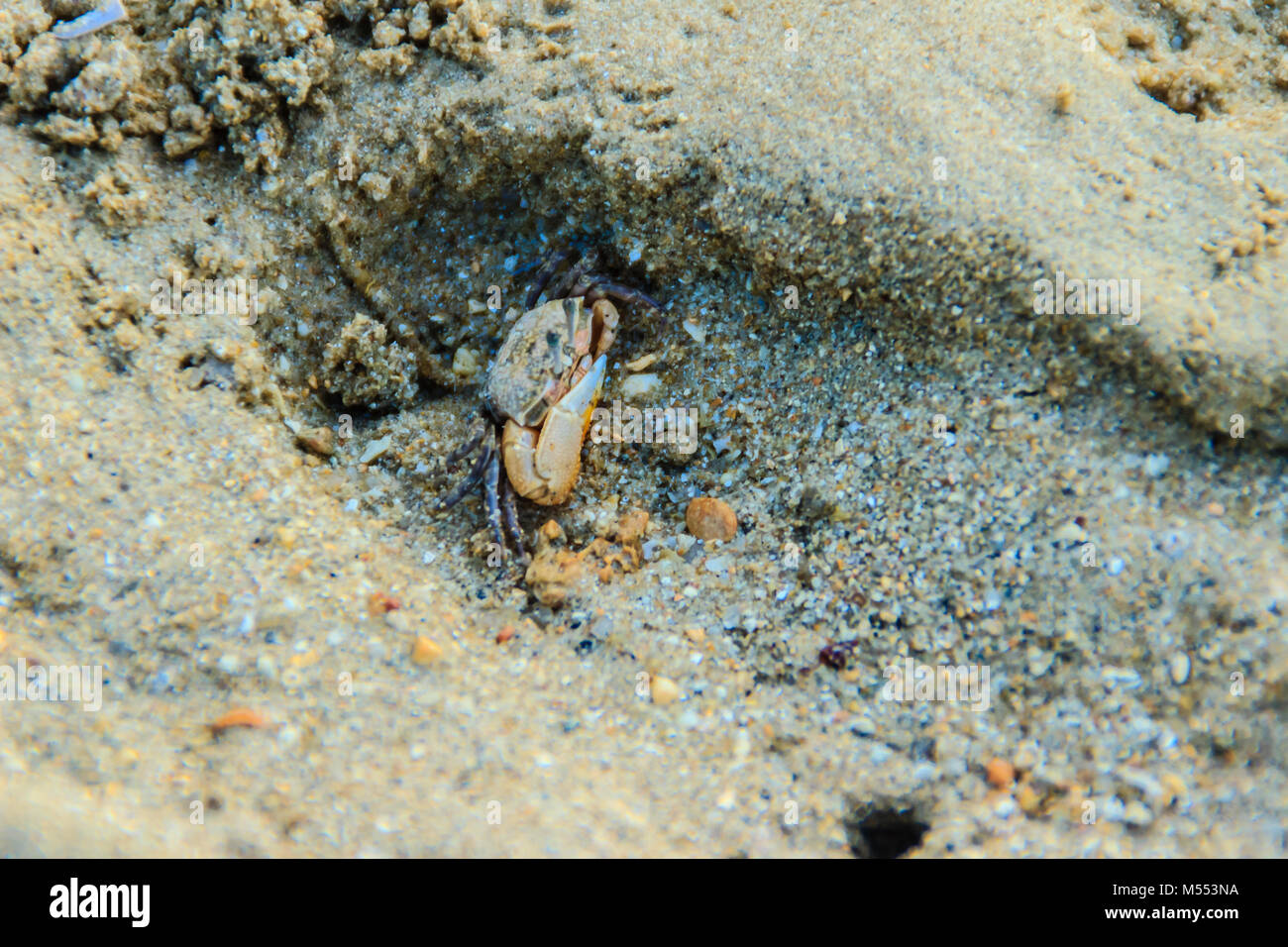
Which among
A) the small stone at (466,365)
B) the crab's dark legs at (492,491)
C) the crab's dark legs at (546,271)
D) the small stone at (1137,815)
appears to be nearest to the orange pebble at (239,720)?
the crab's dark legs at (492,491)

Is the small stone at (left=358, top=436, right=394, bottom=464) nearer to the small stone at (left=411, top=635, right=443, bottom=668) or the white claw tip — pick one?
the small stone at (left=411, top=635, right=443, bottom=668)

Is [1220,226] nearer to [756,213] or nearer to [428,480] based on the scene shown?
[756,213]

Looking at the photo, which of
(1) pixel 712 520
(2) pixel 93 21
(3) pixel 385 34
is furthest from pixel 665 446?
(2) pixel 93 21

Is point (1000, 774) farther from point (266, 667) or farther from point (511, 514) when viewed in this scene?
point (266, 667)

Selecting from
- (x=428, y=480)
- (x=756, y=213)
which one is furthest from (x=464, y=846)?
(x=756, y=213)

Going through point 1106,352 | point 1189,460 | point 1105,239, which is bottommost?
point 1189,460

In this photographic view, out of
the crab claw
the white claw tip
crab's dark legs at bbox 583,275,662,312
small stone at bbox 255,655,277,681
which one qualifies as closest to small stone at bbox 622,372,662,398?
the crab claw

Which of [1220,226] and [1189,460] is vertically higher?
[1220,226]
